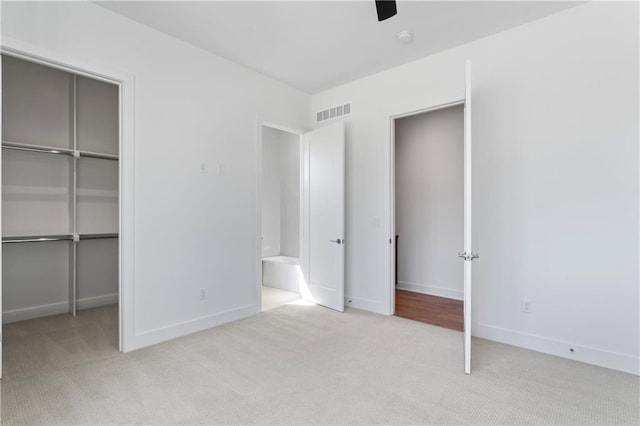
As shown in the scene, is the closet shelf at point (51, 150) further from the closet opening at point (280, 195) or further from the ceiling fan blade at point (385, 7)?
the ceiling fan blade at point (385, 7)

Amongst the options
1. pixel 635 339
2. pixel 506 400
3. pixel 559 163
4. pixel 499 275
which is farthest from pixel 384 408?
pixel 559 163

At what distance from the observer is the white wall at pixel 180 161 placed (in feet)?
8.77

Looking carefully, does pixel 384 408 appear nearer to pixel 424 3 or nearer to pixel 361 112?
pixel 424 3

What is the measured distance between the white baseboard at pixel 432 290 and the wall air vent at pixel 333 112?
2.74 metres

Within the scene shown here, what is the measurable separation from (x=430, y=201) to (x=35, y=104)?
5.11m

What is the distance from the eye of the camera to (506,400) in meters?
2.12

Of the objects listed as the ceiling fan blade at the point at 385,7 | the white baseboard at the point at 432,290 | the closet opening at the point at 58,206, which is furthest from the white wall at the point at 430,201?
the closet opening at the point at 58,206

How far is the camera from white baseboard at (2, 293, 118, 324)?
11.9 ft

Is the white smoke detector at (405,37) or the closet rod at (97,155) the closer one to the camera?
the white smoke detector at (405,37)

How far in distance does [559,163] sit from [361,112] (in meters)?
2.17

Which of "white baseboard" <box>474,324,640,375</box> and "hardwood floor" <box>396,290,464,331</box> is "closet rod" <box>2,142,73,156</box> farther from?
"white baseboard" <box>474,324,640,375</box>

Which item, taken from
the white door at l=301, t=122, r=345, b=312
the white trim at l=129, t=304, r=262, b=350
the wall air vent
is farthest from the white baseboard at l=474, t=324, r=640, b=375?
the wall air vent

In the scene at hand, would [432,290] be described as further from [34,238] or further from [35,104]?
[35,104]

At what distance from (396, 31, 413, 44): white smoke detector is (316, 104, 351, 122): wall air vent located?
1.19 metres
